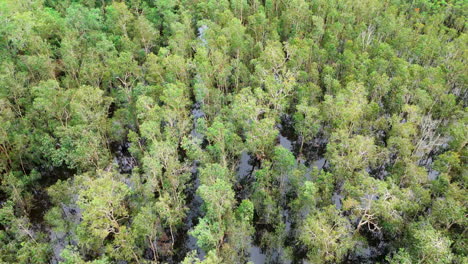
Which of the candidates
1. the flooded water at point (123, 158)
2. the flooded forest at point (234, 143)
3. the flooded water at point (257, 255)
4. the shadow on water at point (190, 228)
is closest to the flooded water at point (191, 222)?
the shadow on water at point (190, 228)

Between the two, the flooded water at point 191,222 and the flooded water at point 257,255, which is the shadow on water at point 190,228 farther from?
the flooded water at point 257,255

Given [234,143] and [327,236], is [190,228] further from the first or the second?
[327,236]

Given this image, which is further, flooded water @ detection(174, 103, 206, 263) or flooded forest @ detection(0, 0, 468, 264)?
flooded water @ detection(174, 103, 206, 263)

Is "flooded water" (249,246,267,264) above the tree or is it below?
below

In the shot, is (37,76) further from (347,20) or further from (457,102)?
(457,102)

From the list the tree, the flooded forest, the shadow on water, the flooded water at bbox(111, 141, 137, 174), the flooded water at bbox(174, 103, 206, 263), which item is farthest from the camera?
the flooded water at bbox(111, 141, 137, 174)

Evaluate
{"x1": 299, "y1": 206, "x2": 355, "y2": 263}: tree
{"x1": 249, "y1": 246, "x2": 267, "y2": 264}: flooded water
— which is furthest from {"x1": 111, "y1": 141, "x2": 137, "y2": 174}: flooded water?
{"x1": 299, "y1": 206, "x2": 355, "y2": 263}: tree

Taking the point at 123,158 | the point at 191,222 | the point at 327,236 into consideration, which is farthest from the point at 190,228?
the point at 327,236

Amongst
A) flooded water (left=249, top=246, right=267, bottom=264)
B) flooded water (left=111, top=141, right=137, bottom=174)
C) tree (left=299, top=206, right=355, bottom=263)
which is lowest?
flooded water (left=249, top=246, right=267, bottom=264)

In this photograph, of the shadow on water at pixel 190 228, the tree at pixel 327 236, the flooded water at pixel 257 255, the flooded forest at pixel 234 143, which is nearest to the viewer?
the tree at pixel 327 236

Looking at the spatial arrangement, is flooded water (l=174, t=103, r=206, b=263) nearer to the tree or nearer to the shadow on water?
the shadow on water
